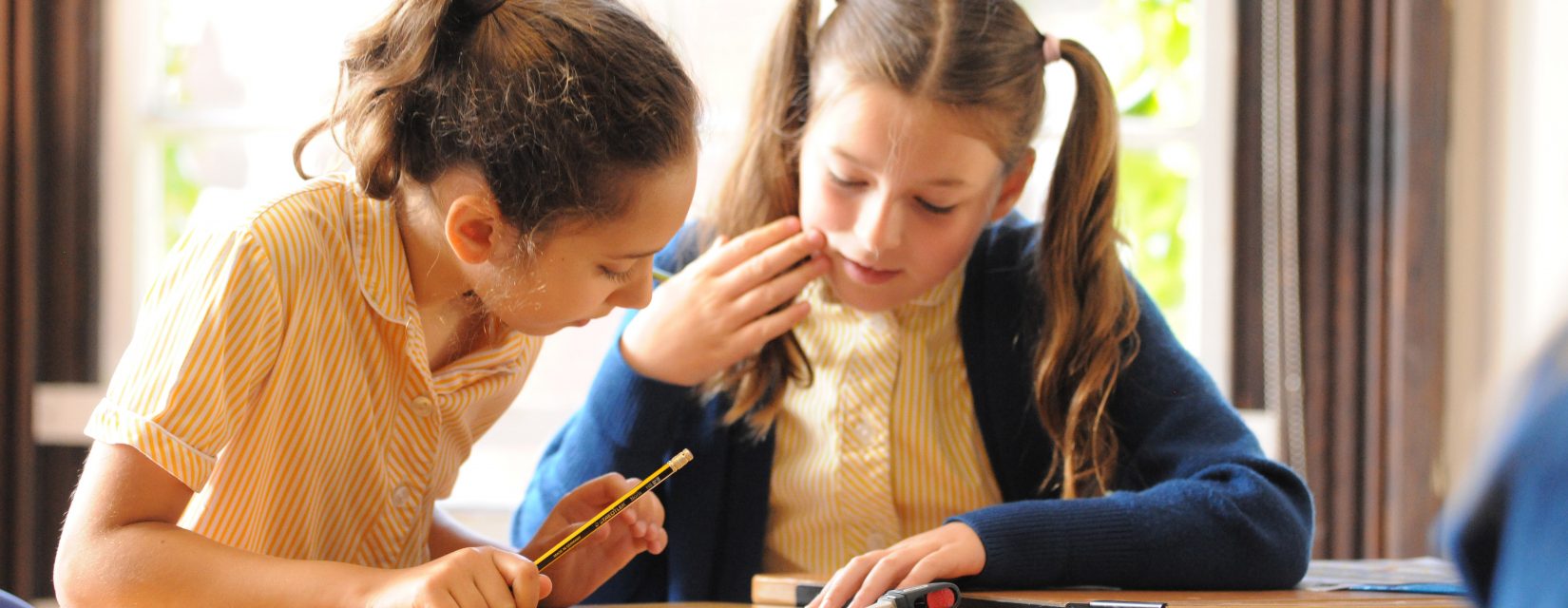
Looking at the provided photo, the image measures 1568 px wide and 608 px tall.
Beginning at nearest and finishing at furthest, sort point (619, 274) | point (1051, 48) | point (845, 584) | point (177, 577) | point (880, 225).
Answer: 1. point (177, 577)
2. point (845, 584)
3. point (619, 274)
4. point (880, 225)
5. point (1051, 48)

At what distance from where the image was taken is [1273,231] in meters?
2.43

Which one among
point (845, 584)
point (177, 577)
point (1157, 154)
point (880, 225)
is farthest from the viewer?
point (1157, 154)

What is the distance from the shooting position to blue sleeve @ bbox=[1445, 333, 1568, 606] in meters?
0.36

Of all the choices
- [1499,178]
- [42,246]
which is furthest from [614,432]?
[1499,178]

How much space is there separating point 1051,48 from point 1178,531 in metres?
0.51

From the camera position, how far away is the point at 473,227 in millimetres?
1060

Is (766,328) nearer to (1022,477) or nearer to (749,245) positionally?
(749,245)

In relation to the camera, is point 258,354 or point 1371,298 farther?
point 1371,298

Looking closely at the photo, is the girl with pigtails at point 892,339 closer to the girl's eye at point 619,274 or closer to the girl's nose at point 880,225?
the girl's nose at point 880,225

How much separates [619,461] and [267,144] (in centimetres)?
144

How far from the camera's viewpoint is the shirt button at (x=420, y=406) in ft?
3.67

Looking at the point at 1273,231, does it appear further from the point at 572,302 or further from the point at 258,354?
the point at 258,354

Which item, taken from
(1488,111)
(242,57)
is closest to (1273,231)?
(1488,111)

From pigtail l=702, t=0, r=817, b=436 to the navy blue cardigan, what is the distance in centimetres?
4
